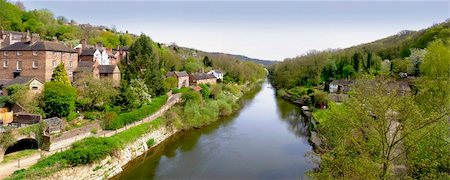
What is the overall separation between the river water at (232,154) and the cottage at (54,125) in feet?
17.2

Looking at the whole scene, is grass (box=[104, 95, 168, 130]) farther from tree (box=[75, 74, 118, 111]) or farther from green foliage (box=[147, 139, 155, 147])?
tree (box=[75, 74, 118, 111])

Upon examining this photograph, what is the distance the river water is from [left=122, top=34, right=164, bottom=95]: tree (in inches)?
289

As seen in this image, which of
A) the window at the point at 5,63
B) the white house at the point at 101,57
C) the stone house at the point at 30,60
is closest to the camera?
the stone house at the point at 30,60

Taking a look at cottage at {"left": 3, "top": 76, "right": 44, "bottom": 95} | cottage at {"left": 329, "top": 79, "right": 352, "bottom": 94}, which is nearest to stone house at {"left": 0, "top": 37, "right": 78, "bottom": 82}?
cottage at {"left": 3, "top": 76, "right": 44, "bottom": 95}

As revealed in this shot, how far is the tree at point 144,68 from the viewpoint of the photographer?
35.1m

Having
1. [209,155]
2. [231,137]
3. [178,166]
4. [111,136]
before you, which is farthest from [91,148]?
[231,137]

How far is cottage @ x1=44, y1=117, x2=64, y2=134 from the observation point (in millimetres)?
21266

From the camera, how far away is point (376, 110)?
11.7 m

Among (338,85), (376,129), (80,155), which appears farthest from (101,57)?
(338,85)

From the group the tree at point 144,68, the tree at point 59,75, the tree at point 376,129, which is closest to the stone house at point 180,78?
the tree at point 144,68

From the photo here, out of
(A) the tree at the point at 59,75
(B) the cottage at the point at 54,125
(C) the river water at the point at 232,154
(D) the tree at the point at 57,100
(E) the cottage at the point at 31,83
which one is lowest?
(C) the river water at the point at 232,154

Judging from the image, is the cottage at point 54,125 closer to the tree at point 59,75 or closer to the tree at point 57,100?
the tree at point 57,100

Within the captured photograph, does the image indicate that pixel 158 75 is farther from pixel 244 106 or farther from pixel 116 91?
pixel 244 106

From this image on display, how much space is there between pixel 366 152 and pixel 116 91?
22.5m
